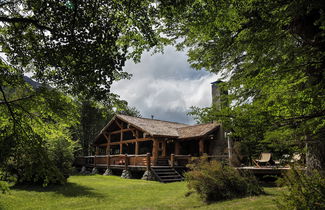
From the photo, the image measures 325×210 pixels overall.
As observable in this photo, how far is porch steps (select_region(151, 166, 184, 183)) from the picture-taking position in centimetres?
1528

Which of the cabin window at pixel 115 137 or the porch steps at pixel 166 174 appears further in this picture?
the cabin window at pixel 115 137

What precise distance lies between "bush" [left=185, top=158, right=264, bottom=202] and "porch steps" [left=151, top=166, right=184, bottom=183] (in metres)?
7.45

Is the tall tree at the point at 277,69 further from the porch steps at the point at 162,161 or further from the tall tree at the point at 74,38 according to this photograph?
the porch steps at the point at 162,161

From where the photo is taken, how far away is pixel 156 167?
54.9ft

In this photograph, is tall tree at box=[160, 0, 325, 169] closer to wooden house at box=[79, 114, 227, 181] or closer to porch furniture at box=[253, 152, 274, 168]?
porch furniture at box=[253, 152, 274, 168]

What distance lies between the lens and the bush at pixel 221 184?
7.61m

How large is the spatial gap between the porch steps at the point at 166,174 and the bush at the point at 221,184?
745cm

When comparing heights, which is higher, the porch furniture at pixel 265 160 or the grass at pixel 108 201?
the porch furniture at pixel 265 160

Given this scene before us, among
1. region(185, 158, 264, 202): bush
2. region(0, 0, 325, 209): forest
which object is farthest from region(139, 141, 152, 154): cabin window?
region(0, 0, 325, 209): forest

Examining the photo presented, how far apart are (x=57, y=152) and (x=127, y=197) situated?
21.8ft

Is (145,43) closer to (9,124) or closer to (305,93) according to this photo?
(305,93)

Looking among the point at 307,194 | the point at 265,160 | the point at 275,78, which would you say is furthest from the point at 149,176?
the point at 275,78

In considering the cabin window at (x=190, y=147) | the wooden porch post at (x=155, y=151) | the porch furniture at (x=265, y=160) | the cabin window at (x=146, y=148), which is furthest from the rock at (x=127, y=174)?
the porch furniture at (x=265, y=160)

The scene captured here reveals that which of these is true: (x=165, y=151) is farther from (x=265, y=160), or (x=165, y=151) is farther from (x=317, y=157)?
(x=317, y=157)
